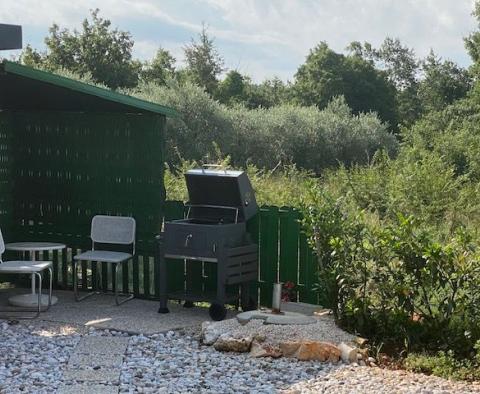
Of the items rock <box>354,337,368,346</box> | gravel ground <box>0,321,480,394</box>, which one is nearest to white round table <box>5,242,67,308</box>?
gravel ground <box>0,321,480,394</box>

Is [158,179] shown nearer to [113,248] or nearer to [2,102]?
[113,248]

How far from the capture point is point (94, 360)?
20.7 feet

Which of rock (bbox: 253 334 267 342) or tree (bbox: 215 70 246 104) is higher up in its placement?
tree (bbox: 215 70 246 104)

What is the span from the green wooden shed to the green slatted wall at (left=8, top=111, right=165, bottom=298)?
12 mm

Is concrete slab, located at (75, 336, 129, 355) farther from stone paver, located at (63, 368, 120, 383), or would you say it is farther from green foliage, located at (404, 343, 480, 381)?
green foliage, located at (404, 343, 480, 381)

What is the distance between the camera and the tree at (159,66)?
40.3 metres

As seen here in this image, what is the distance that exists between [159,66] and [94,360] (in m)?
36.4

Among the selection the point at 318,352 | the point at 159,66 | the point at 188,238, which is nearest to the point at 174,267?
the point at 188,238

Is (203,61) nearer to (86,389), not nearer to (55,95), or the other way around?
(55,95)

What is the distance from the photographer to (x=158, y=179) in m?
8.75

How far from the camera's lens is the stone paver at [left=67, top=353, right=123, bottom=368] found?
20.3ft

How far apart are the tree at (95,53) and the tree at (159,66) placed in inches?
62.1

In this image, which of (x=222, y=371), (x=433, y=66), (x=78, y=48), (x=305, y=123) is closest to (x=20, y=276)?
(x=222, y=371)

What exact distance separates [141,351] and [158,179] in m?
2.61
